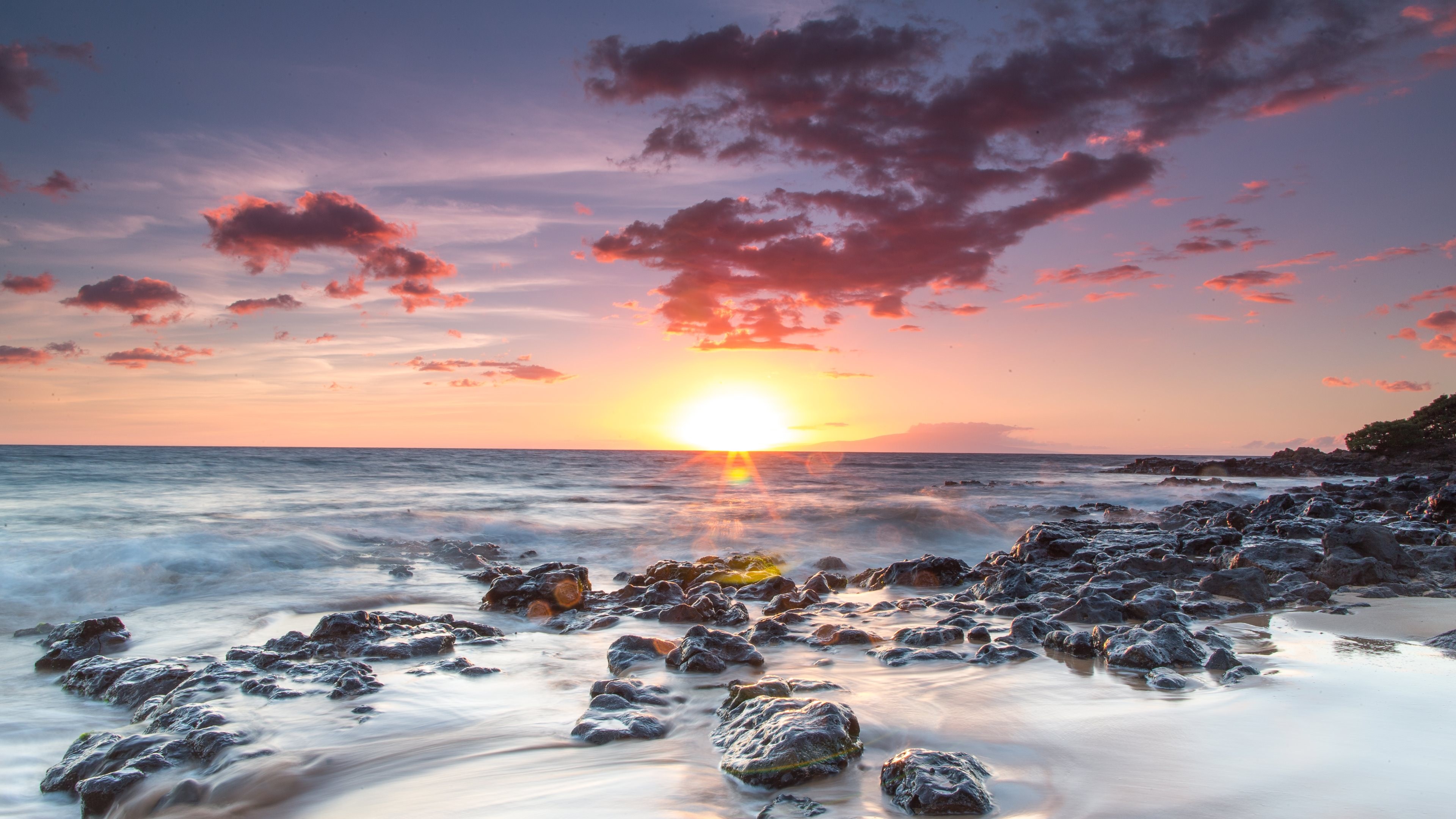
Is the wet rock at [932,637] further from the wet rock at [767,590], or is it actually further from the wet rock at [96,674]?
the wet rock at [96,674]

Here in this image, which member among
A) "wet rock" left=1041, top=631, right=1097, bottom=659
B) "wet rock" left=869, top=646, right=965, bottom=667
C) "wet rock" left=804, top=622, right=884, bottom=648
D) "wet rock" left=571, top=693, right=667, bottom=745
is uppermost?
"wet rock" left=1041, top=631, right=1097, bottom=659

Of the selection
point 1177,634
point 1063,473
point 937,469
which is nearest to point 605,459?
point 937,469

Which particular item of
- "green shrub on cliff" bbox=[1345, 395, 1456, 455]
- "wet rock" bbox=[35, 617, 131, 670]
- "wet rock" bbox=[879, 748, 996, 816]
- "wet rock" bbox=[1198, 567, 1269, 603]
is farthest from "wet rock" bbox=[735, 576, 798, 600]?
"green shrub on cliff" bbox=[1345, 395, 1456, 455]

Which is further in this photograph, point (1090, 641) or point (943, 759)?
point (1090, 641)

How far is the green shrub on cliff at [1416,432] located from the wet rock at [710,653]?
58.6 metres

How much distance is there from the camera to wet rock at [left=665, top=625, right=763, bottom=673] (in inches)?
214

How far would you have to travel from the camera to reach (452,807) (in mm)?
3256

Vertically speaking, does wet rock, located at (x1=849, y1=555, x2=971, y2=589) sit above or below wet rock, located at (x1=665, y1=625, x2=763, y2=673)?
below

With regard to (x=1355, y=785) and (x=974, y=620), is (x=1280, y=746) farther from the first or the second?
(x=974, y=620)

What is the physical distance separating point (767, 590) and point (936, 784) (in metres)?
6.83

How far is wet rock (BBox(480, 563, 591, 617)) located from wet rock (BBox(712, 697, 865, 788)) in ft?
17.3

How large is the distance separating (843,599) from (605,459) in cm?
7635

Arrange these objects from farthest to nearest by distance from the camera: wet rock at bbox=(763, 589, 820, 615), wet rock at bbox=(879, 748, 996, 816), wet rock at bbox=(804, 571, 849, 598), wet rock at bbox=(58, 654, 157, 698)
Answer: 1. wet rock at bbox=(804, 571, 849, 598)
2. wet rock at bbox=(763, 589, 820, 615)
3. wet rock at bbox=(58, 654, 157, 698)
4. wet rock at bbox=(879, 748, 996, 816)

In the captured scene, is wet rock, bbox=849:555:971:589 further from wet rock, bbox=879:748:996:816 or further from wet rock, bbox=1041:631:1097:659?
wet rock, bbox=879:748:996:816
